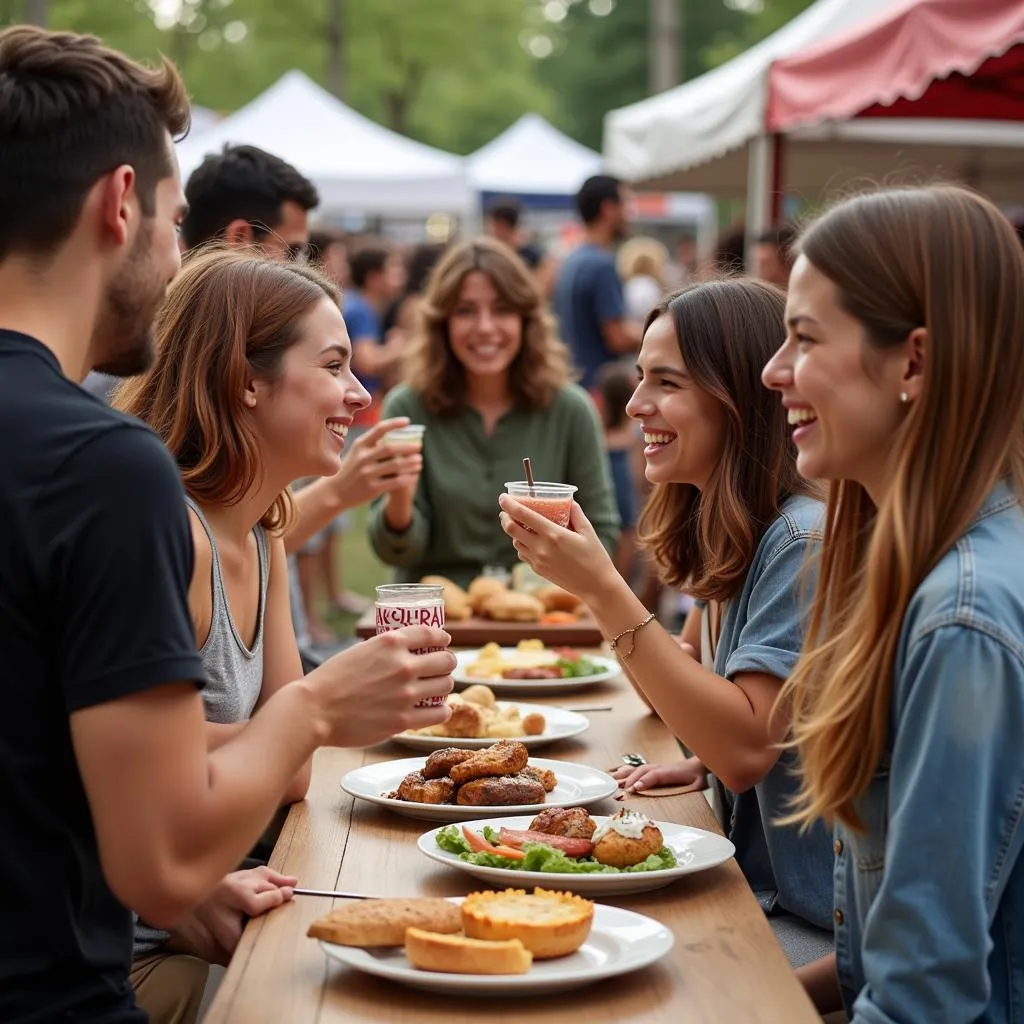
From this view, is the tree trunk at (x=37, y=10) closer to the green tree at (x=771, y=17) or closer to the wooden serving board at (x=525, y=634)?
the wooden serving board at (x=525, y=634)

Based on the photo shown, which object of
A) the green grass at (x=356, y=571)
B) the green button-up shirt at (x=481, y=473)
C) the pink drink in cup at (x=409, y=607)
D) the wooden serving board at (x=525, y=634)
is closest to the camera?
the pink drink in cup at (x=409, y=607)

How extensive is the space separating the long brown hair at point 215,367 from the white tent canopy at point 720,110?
4879mm

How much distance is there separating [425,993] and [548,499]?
121 cm

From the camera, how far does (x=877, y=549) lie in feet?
6.53

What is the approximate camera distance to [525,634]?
4289mm

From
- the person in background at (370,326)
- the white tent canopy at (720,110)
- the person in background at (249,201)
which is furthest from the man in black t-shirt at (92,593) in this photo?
the person in background at (370,326)

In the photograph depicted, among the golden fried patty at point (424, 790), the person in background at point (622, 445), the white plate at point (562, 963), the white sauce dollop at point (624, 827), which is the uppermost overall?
the white plate at point (562, 963)

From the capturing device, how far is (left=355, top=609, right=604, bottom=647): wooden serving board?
427 centimetres

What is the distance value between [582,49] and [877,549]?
156 ft

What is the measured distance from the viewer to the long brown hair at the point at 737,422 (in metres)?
2.96

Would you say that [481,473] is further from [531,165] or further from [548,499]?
[531,165]

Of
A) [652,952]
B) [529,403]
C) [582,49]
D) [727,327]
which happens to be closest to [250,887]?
[652,952]

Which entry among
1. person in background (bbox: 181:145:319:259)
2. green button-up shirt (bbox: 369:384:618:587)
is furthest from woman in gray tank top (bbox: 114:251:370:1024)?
green button-up shirt (bbox: 369:384:618:587)

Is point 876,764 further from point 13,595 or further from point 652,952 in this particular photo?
point 13,595
